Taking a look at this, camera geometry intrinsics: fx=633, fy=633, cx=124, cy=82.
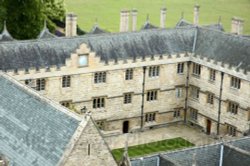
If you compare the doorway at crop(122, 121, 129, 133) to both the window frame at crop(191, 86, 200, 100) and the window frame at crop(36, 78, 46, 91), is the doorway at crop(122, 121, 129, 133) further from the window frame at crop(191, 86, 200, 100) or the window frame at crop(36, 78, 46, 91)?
the window frame at crop(36, 78, 46, 91)

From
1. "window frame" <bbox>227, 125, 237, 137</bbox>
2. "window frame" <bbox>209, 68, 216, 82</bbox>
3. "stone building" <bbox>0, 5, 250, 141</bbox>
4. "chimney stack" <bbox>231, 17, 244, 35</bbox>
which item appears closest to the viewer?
"stone building" <bbox>0, 5, 250, 141</bbox>

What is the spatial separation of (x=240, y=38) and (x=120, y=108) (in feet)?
33.9

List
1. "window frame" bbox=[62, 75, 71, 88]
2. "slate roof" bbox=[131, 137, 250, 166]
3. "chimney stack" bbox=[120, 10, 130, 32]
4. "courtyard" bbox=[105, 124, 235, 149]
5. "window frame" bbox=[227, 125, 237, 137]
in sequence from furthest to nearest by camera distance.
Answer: "chimney stack" bbox=[120, 10, 130, 32] → "window frame" bbox=[227, 125, 237, 137] → "courtyard" bbox=[105, 124, 235, 149] → "window frame" bbox=[62, 75, 71, 88] → "slate roof" bbox=[131, 137, 250, 166]

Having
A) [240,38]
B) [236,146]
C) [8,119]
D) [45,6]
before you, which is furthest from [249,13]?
[8,119]

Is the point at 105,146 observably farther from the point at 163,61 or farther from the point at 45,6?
the point at 45,6

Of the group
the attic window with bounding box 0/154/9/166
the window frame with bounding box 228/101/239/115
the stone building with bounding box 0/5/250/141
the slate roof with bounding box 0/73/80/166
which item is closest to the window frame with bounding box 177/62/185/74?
the stone building with bounding box 0/5/250/141

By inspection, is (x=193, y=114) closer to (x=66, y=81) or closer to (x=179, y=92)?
(x=179, y=92)

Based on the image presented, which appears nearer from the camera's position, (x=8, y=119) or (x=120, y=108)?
(x=8, y=119)

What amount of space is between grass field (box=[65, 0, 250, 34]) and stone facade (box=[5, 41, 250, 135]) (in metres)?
33.1

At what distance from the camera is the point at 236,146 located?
31.9 metres

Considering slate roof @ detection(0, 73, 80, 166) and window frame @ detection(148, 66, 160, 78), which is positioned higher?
slate roof @ detection(0, 73, 80, 166)

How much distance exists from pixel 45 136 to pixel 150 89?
77.4ft

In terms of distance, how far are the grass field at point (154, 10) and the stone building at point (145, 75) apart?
32812 millimetres

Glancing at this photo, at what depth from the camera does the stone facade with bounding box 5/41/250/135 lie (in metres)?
43.7
